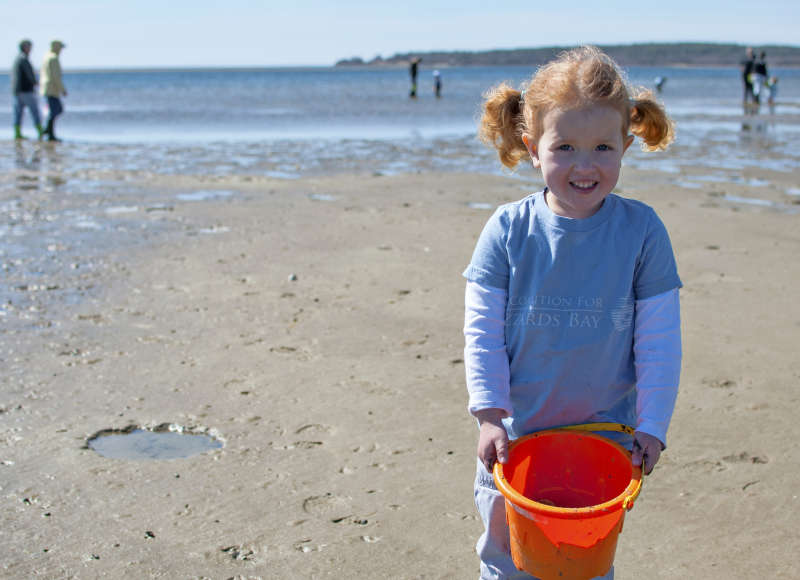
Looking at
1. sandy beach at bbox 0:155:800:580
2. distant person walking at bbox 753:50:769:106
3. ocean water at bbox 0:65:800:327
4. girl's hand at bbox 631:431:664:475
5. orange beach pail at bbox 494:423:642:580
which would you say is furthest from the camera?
distant person walking at bbox 753:50:769:106

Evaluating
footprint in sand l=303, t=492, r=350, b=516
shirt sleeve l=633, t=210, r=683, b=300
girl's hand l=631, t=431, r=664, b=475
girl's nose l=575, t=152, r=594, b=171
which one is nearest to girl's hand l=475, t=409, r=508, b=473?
girl's hand l=631, t=431, r=664, b=475

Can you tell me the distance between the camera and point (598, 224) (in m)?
2.07

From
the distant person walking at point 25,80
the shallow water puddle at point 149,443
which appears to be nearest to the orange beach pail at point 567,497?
the shallow water puddle at point 149,443

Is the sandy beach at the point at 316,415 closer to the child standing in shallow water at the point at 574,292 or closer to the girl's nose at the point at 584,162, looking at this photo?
the child standing in shallow water at the point at 574,292

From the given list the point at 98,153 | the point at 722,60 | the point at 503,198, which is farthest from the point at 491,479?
the point at 722,60

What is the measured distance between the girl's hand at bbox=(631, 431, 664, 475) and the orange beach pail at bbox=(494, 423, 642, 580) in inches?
0.9

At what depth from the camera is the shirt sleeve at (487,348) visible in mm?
2062

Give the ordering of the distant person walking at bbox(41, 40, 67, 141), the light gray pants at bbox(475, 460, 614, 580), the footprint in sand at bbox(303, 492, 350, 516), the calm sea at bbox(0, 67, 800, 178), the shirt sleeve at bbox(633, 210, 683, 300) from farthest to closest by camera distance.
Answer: the distant person walking at bbox(41, 40, 67, 141)
the calm sea at bbox(0, 67, 800, 178)
the footprint in sand at bbox(303, 492, 350, 516)
the light gray pants at bbox(475, 460, 614, 580)
the shirt sleeve at bbox(633, 210, 683, 300)

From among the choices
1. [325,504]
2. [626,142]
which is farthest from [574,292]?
[325,504]

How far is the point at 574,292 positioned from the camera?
2061 mm

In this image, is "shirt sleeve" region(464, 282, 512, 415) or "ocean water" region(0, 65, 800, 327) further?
"ocean water" region(0, 65, 800, 327)

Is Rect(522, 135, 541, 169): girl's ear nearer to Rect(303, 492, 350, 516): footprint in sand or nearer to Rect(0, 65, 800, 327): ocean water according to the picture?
Rect(0, 65, 800, 327): ocean water

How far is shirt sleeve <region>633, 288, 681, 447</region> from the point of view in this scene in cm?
197

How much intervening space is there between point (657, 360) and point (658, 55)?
154 m
